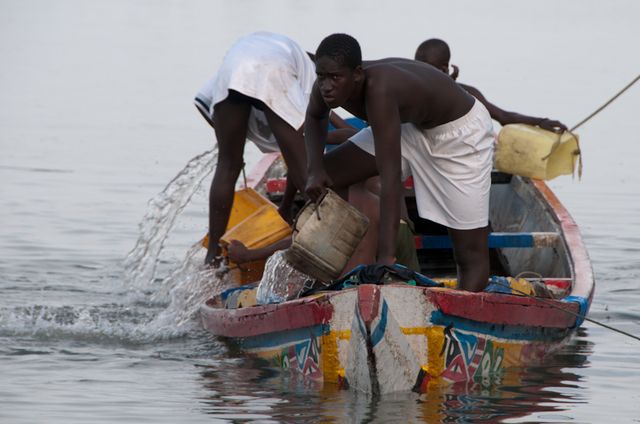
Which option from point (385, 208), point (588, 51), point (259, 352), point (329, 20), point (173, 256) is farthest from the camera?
point (329, 20)

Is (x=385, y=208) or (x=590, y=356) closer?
(x=385, y=208)

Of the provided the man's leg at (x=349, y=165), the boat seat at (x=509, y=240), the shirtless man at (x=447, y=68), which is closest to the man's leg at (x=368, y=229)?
the man's leg at (x=349, y=165)

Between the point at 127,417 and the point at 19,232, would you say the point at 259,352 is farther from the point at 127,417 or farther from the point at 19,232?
the point at 19,232

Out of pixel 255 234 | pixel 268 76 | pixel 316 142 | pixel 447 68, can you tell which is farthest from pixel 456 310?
pixel 447 68

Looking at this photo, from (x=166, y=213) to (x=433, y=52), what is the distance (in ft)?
7.04

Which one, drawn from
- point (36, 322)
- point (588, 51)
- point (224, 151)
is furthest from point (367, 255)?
point (588, 51)

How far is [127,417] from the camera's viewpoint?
20.8 feet

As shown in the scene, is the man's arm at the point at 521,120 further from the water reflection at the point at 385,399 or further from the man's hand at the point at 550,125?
the water reflection at the point at 385,399

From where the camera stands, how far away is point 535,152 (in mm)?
9023

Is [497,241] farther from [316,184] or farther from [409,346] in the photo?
[409,346]

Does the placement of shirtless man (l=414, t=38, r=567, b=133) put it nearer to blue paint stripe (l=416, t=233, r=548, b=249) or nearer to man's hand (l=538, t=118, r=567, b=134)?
man's hand (l=538, t=118, r=567, b=134)

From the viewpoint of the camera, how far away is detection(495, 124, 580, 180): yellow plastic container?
9.02m

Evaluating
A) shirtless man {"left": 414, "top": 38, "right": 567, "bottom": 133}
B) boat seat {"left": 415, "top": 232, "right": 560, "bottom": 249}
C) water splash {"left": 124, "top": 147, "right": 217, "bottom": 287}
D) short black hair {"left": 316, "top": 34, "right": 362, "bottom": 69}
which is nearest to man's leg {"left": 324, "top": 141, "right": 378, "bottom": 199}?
short black hair {"left": 316, "top": 34, "right": 362, "bottom": 69}

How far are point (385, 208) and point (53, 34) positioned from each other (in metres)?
23.7
